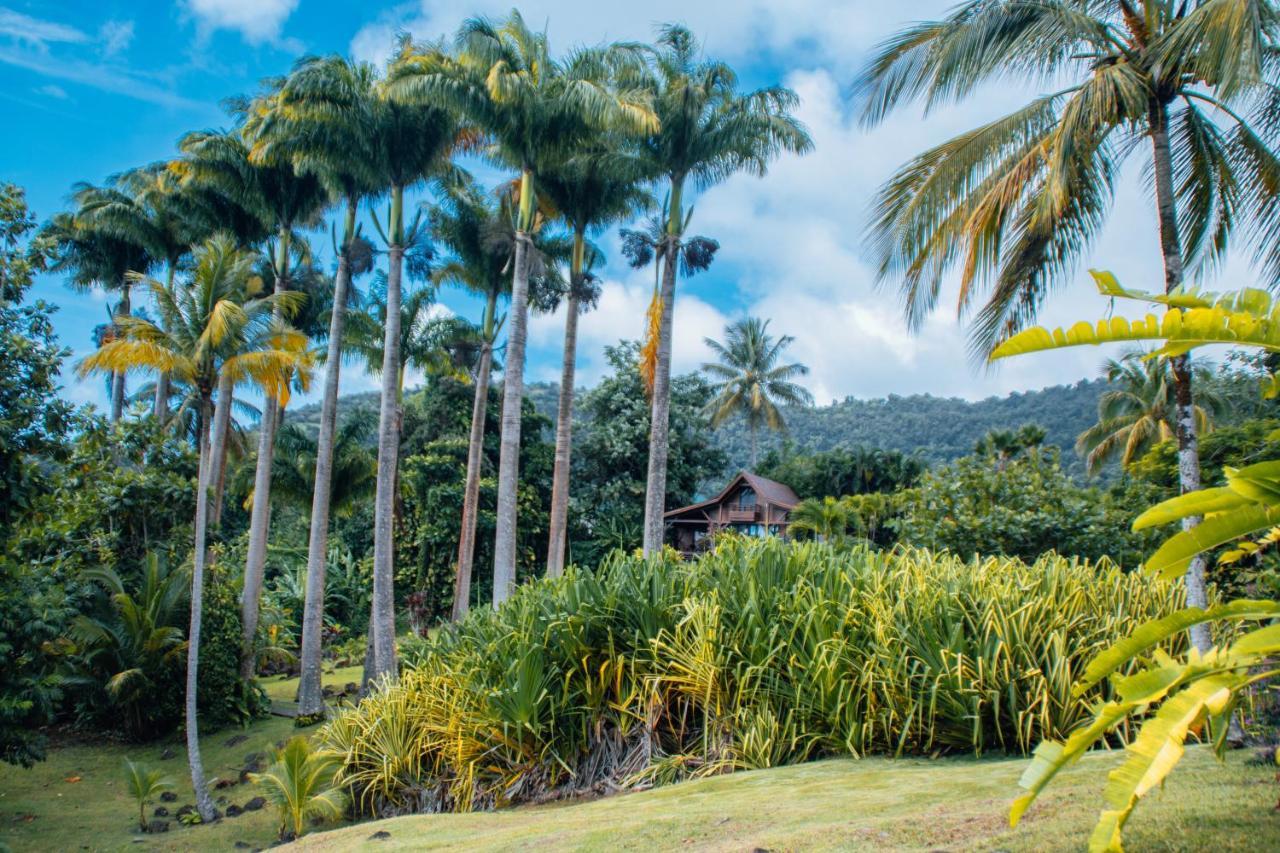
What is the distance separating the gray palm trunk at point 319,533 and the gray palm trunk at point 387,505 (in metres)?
1.76

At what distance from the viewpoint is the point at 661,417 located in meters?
19.0

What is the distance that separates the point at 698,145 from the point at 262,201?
450 inches

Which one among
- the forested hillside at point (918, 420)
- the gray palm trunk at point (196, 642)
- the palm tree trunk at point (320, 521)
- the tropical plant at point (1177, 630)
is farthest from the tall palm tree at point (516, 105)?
the forested hillside at point (918, 420)

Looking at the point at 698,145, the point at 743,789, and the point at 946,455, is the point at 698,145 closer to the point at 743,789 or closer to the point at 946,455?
the point at 743,789

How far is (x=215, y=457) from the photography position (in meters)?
22.2

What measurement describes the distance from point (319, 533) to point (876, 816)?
18444 millimetres

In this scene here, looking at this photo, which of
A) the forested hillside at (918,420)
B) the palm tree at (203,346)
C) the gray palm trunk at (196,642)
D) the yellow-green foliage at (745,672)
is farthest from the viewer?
the forested hillside at (918,420)

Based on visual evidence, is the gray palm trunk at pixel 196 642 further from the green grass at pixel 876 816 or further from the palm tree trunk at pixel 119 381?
the palm tree trunk at pixel 119 381

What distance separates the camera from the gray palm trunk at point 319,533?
Answer: 20.2 m

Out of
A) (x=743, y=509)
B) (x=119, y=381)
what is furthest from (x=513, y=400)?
(x=119, y=381)

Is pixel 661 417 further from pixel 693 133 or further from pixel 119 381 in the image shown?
pixel 119 381

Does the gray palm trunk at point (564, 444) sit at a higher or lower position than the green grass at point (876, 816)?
higher

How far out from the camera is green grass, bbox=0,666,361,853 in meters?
12.9

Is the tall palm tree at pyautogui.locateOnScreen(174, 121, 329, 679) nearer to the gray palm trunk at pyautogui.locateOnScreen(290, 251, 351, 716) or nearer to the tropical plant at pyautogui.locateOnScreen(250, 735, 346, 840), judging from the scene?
the gray palm trunk at pyautogui.locateOnScreen(290, 251, 351, 716)
